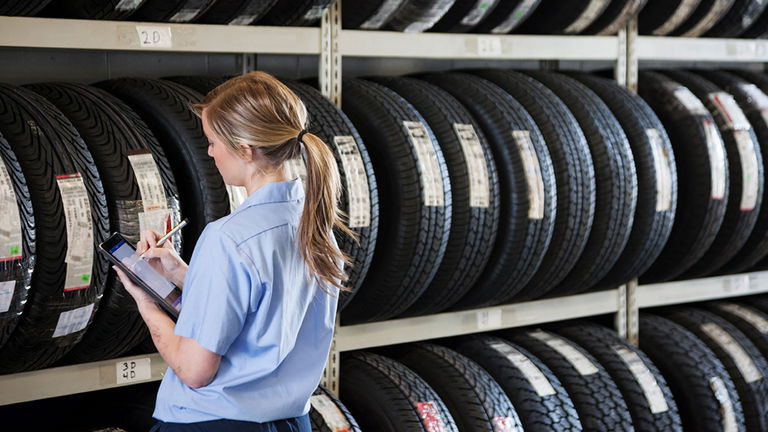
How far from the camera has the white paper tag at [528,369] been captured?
3434 mm

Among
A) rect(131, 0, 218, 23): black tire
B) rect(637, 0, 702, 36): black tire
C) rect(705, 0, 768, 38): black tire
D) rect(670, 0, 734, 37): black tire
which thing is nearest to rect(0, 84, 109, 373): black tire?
rect(131, 0, 218, 23): black tire

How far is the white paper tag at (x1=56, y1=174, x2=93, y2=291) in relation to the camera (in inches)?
101

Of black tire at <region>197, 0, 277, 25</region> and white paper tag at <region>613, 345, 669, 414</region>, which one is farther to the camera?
white paper tag at <region>613, 345, 669, 414</region>

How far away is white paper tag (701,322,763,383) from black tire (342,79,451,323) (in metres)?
1.49

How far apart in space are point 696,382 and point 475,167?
1333 millimetres

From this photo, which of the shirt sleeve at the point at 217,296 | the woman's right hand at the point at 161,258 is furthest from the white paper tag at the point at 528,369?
the shirt sleeve at the point at 217,296

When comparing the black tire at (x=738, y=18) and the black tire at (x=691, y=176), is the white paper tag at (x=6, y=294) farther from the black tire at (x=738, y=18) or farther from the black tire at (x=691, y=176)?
the black tire at (x=738, y=18)

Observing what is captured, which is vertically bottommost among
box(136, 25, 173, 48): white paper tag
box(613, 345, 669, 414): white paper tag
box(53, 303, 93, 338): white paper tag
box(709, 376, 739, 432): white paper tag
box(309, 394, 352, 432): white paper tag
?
box(709, 376, 739, 432): white paper tag

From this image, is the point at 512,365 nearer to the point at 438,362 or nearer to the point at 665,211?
the point at 438,362

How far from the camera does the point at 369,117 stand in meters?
3.26

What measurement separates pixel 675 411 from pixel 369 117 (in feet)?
5.22

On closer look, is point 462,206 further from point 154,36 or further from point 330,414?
point 154,36


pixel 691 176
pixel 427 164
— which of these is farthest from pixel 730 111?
pixel 427 164

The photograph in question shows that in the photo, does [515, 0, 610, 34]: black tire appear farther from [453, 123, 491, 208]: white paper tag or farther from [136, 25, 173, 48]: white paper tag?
[136, 25, 173, 48]: white paper tag
